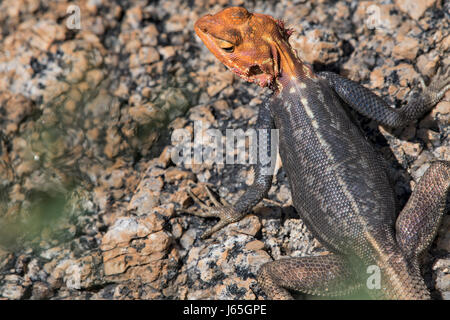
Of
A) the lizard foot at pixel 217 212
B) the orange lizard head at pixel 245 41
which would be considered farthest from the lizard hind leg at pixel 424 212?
the orange lizard head at pixel 245 41

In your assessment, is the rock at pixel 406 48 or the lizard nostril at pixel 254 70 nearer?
the lizard nostril at pixel 254 70

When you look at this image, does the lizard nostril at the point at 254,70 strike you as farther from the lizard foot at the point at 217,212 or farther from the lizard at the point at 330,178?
the lizard foot at the point at 217,212

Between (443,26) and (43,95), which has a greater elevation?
(443,26)

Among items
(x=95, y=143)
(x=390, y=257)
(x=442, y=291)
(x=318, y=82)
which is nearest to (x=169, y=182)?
(x=95, y=143)

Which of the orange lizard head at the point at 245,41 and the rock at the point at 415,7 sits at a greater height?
the rock at the point at 415,7

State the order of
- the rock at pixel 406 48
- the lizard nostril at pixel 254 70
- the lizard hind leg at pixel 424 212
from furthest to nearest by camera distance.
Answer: the rock at pixel 406 48
the lizard nostril at pixel 254 70
the lizard hind leg at pixel 424 212

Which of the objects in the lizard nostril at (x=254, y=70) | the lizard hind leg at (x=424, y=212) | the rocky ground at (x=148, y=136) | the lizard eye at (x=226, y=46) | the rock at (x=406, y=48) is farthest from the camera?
the rock at (x=406, y=48)

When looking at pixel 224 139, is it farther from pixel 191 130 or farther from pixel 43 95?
pixel 43 95
